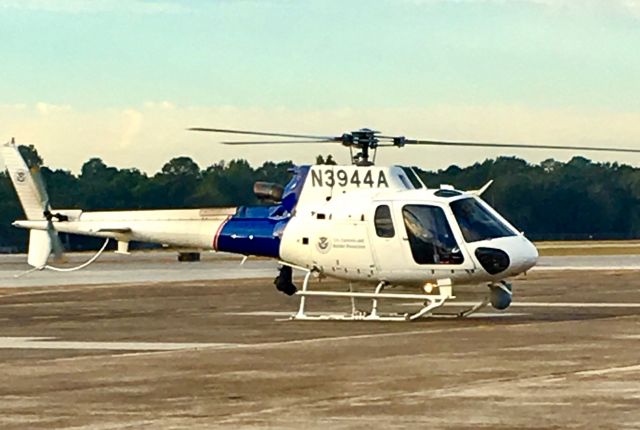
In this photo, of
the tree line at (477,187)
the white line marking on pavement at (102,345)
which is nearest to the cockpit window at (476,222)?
the white line marking on pavement at (102,345)

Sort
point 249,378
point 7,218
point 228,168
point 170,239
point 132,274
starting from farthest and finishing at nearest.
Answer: point 7,218 → point 228,168 → point 132,274 → point 170,239 → point 249,378

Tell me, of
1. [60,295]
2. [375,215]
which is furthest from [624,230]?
[375,215]

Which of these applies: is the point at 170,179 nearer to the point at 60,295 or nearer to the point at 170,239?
the point at 60,295

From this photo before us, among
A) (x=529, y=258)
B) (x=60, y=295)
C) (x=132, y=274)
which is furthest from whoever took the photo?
(x=132, y=274)

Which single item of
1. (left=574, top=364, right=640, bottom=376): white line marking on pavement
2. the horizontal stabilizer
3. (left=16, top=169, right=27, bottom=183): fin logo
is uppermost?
(left=16, top=169, right=27, bottom=183): fin logo

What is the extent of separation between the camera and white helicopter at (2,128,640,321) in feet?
91.6

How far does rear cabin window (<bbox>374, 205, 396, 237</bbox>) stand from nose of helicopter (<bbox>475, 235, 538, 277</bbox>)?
1.81 m

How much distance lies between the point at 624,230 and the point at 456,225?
362 feet

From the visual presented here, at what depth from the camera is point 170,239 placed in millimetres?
35406

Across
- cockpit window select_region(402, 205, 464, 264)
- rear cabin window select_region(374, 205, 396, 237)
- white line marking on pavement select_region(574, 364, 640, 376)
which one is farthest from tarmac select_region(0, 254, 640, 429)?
rear cabin window select_region(374, 205, 396, 237)

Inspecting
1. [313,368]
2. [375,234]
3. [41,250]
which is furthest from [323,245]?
[41,250]

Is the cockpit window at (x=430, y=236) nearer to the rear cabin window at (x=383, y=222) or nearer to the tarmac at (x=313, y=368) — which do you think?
the rear cabin window at (x=383, y=222)

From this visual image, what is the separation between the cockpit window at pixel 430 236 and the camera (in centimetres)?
2797

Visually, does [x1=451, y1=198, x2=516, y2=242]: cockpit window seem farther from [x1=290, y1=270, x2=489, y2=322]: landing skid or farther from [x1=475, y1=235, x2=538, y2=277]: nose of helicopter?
[x1=290, y1=270, x2=489, y2=322]: landing skid
